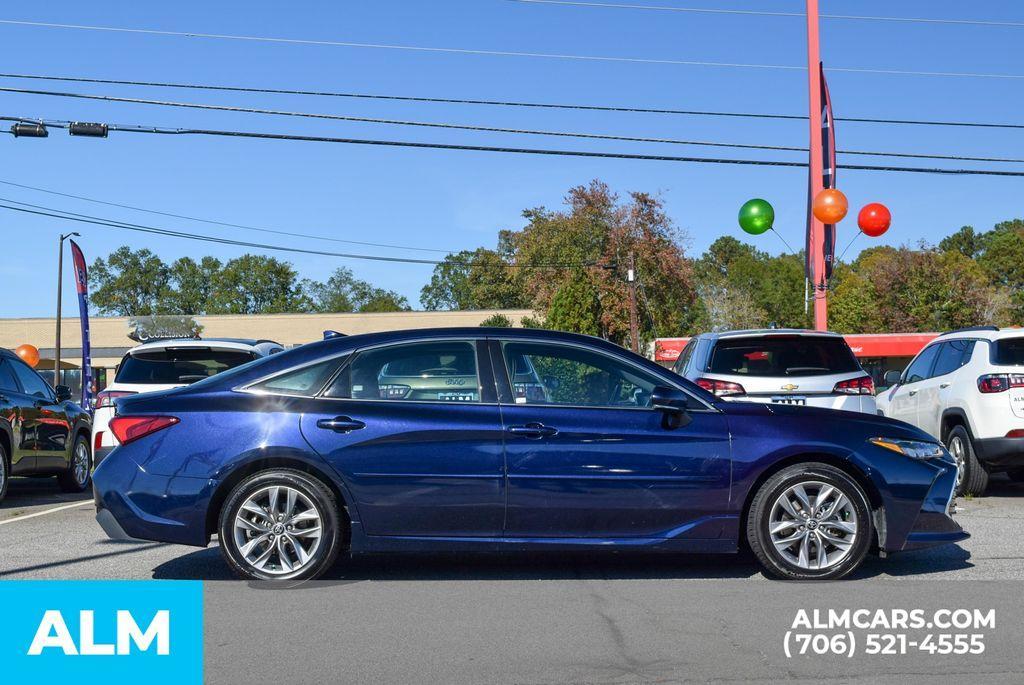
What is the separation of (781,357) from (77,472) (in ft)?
29.0

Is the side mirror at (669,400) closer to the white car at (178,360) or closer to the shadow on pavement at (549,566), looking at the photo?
the shadow on pavement at (549,566)

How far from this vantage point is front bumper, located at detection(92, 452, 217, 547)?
21.9 feet

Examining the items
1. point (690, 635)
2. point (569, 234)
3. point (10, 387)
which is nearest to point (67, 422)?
point (10, 387)

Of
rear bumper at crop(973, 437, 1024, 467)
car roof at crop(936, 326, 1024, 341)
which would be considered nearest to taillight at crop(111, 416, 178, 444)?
rear bumper at crop(973, 437, 1024, 467)

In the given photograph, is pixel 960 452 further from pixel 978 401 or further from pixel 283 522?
pixel 283 522

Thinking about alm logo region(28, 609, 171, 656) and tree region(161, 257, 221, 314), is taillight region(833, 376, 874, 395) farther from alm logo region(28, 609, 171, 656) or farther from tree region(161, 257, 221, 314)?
tree region(161, 257, 221, 314)

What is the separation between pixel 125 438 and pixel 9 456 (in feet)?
20.4

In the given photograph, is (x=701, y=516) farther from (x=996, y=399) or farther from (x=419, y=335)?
(x=996, y=399)

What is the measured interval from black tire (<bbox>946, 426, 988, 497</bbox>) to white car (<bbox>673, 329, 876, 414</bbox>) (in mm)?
1475

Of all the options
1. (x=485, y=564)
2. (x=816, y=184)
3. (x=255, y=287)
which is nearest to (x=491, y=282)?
(x=255, y=287)

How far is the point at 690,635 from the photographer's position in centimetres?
551

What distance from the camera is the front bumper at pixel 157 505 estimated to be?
668cm

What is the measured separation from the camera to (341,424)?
6727 mm

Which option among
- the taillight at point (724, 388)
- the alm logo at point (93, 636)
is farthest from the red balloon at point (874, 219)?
the alm logo at point (93, 636)
